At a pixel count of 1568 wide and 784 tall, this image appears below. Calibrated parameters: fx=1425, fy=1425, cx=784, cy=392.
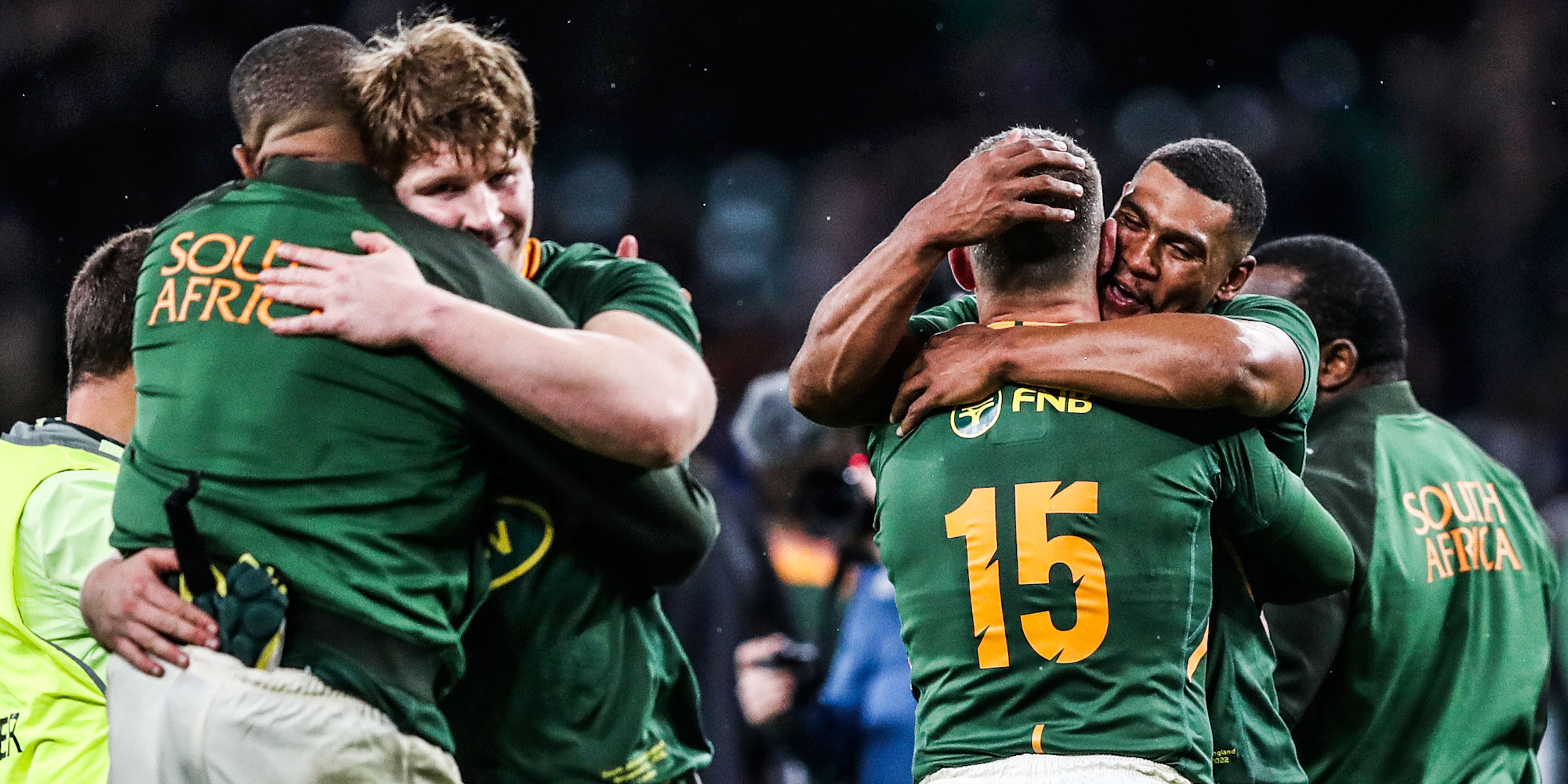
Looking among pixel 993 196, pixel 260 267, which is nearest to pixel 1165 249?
pixel 993 196

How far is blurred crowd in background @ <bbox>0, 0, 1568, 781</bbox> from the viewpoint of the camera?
29.8ft

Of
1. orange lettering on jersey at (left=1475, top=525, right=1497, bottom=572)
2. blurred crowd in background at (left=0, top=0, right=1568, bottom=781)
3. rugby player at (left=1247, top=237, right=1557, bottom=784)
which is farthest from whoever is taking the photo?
blurred crowd in background at (left=0, top=0, right=1568, bottom=781)

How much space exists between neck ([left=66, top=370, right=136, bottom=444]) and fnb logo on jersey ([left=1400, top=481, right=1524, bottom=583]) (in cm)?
315

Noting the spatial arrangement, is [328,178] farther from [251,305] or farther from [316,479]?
[316,479]

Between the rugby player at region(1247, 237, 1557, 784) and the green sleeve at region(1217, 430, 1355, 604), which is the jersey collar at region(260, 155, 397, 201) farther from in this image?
the rugby player at region(1247, 237, 1557, 784)

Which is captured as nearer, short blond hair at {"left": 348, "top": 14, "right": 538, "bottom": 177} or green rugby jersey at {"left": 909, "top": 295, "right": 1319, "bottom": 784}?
short blond hair at {"left": 348, "top": 14, "right": 538, "bottom": 177}

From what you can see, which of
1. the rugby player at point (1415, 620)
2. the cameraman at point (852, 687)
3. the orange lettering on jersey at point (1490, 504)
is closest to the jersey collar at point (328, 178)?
the rugby player at point (1415, 620)

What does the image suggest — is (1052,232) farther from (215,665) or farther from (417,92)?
(215,665)

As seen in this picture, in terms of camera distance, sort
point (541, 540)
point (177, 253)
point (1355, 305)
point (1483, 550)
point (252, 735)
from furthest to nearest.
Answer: point (1355, 305), point (1483, 550), point (541, 540), point (177, 253), point (252, 735)

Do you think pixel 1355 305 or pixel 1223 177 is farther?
pixel 1355 305

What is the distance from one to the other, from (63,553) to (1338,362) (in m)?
3.18

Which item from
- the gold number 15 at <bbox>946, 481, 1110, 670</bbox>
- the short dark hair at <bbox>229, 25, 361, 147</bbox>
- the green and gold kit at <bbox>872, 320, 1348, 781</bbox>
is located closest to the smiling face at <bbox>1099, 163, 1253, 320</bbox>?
the green and gold kit at <bbox>872, 320, 1348, 781</bbox>

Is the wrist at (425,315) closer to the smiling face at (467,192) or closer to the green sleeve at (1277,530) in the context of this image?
the smiling face at (467,192)

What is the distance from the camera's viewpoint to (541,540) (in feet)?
7.74
